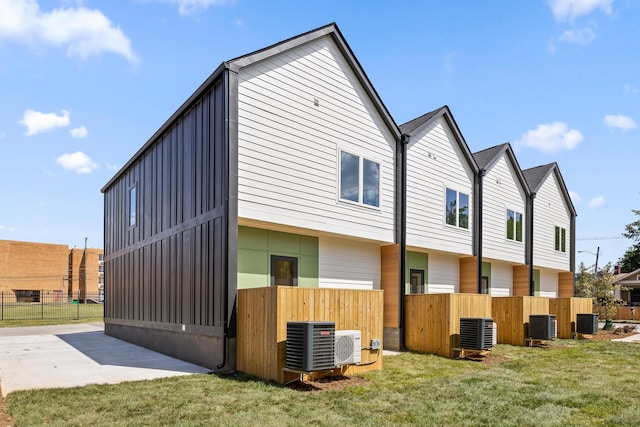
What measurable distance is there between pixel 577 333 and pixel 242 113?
50.5ft

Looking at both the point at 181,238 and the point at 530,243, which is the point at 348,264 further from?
the point at 530,243

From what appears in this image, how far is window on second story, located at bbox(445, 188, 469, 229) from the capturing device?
53.7ft

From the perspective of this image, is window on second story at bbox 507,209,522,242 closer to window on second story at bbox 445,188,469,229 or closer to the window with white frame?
window on second story at bbox 445,188,469,229

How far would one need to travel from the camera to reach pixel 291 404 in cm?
695

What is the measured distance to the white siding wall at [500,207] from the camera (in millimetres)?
18156

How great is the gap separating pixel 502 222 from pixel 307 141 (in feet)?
35.4

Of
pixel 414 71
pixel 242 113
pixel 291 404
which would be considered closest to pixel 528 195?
pixel 414 71

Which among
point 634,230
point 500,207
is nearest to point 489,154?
point 500,207

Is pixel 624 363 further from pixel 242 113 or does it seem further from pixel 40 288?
pixel 40 288

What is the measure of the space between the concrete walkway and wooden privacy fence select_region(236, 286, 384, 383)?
1.40 meters

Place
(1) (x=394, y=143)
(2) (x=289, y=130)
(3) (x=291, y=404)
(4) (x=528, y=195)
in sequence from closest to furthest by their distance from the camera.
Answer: (3) (x=291, y=404) < (2) (x=289, y=130) < (1) (x=394, y=143) < (4) (x=528, y=195)

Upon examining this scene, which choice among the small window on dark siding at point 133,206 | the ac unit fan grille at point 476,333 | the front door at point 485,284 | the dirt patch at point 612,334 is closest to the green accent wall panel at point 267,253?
the ac unit fan grille at point 476,333

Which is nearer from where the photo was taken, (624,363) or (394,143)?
(624,363)

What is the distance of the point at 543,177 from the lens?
Answer: 2241 cm
